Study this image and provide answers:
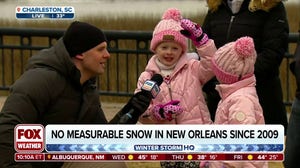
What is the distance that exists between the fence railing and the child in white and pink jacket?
369 centimetres

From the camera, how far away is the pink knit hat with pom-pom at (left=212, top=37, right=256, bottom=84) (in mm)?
3529

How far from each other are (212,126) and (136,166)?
1.71 m

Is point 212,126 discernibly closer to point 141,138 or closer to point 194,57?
point 141,138

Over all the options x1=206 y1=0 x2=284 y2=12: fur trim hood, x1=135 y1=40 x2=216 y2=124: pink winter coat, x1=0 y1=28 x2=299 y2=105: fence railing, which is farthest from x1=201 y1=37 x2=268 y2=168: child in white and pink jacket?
x1=0 y1=28 x2=299 y2=105: fence railing

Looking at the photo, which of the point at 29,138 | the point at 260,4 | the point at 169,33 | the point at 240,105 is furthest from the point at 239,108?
the point at 260,4

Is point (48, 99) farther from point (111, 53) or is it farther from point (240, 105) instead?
point (111, 53)

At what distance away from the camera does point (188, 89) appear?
12.8 ft

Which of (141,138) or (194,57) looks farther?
(194,57)

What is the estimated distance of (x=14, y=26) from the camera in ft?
26.3

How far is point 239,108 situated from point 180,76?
0.59 meters

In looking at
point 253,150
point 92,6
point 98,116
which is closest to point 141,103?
point 98,116

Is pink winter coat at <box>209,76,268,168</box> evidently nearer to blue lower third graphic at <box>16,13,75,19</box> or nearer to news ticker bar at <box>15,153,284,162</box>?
news ticker bar at <box>15,153,284,162</box>

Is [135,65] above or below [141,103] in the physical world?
below

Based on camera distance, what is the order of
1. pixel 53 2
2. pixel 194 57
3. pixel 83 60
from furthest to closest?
pixel 53 2 → pixel 194 57 → pixel 83 60
